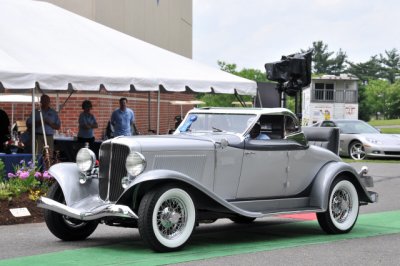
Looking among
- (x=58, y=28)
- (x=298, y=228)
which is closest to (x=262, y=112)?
(x=298, y=228)

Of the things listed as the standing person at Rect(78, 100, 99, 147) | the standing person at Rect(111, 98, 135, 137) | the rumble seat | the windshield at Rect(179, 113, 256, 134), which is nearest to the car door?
the windshield at Rect(179, 113, 256, 134)

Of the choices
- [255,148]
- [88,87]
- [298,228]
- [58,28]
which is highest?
[58,28]

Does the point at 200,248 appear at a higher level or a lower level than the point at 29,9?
lower

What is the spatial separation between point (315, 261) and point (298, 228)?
8.91 feet

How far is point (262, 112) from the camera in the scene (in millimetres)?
9531

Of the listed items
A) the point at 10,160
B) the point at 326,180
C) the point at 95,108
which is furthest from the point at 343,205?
the point at 95,108

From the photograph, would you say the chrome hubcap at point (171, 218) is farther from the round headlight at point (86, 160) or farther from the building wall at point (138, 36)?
the building wall at point (138, 36)

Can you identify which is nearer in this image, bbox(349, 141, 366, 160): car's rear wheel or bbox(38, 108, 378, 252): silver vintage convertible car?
bbox(38, 108, 378, 252): silver vintage convertible car

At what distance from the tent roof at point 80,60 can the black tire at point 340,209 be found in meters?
5.84

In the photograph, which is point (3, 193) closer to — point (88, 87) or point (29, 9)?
point (88, 87)

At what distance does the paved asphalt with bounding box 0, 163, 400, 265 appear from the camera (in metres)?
7.64

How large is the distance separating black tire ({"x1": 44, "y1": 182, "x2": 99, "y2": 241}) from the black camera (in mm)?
7522

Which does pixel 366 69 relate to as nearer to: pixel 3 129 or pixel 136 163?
pixel 3 129

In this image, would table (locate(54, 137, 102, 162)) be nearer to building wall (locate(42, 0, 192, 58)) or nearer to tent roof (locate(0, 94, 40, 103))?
tent roof (locate(0, 94, 40, 103))
